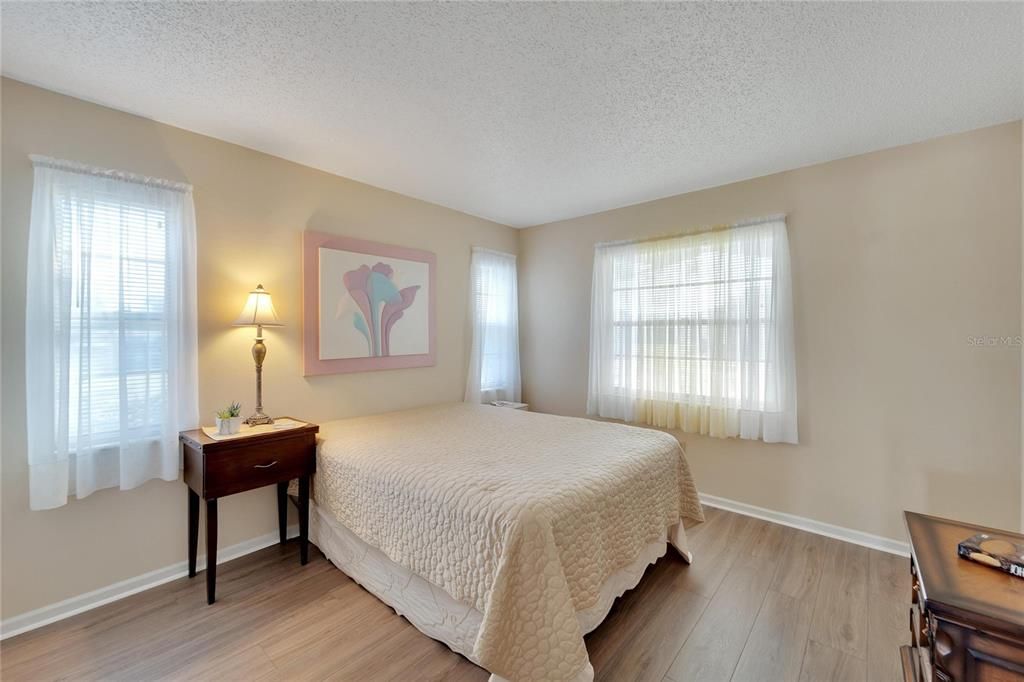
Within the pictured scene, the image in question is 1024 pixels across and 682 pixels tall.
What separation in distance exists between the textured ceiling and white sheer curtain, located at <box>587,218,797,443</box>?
2.34ft

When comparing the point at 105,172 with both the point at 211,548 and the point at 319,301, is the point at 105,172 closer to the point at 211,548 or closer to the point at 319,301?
the point at 319,301

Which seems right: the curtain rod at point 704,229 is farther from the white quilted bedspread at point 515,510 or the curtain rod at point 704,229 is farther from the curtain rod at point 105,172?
the curtain rod at point 105,172

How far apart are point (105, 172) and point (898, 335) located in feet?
14.5

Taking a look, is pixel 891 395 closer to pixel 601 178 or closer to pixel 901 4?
pixel 901 4

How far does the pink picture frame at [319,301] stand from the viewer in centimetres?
279

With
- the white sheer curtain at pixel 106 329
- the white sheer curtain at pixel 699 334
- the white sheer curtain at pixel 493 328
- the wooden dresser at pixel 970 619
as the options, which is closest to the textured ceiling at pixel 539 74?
the white sheer curtain at pixel 106 329

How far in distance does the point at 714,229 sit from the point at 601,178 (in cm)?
95

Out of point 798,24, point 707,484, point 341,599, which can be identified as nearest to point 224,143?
point 341,599

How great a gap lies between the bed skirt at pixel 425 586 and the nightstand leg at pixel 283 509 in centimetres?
19

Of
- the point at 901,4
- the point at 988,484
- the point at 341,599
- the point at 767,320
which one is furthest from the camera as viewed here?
the point at 767,320

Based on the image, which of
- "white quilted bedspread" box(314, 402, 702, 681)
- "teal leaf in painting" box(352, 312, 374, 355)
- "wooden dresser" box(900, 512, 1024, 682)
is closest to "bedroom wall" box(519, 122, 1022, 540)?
"white quilted bedspread" box(314, 402, 702, 681)

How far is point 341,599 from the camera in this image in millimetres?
2068

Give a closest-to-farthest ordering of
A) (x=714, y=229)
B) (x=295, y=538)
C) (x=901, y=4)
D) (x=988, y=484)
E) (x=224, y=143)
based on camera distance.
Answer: (x=901, y=4) → (x=988, y=484) → (x=224, y=143) → (x=295, y=538) → (x=714, y=229)

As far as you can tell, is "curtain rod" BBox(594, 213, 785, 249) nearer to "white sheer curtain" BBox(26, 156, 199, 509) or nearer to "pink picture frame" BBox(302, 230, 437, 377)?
"pink picture frame" BBox(302, 230, 437, 377)
